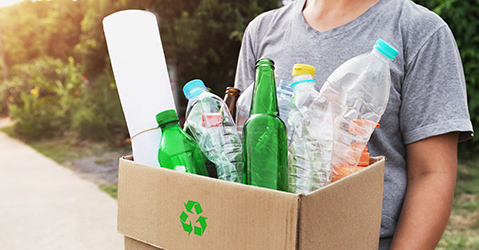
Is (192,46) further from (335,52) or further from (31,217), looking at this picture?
(335,52)

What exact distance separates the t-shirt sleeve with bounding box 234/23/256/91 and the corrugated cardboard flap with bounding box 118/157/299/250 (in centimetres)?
66

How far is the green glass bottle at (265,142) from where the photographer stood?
0.72 meters

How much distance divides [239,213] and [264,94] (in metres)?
0.23

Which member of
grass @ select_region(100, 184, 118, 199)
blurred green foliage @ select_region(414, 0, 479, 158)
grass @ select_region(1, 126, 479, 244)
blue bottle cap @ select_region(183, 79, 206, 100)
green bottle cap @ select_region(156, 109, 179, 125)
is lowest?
grass @ select_region(100, 184, 118, 199)

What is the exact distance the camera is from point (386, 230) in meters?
1.13

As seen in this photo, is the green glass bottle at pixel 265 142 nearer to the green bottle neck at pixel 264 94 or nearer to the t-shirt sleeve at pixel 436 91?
the green bottle neck at pixel 264 94

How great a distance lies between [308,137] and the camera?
29.9 inches

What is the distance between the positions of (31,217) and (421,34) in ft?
14.9

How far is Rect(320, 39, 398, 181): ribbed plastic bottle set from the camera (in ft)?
2.62

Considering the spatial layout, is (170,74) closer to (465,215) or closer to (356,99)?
(465,215)

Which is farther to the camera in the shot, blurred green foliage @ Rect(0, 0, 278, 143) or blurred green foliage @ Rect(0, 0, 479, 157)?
blurred green foliage @ Rect(0, 0, 278, 143)

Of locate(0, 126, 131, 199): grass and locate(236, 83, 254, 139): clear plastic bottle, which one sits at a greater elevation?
locate(236, 83, 254, 139): clear plastic bottle

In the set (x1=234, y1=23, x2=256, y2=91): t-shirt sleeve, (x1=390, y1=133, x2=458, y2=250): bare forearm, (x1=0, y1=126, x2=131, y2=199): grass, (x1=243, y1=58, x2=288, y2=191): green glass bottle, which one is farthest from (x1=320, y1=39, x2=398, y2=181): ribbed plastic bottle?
(x1=0, y1=126, x2=131, y2=199): grass

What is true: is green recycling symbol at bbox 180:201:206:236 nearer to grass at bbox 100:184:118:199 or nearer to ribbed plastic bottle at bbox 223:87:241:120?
ribbed plastic bottle at bbox 223:87:241:120
